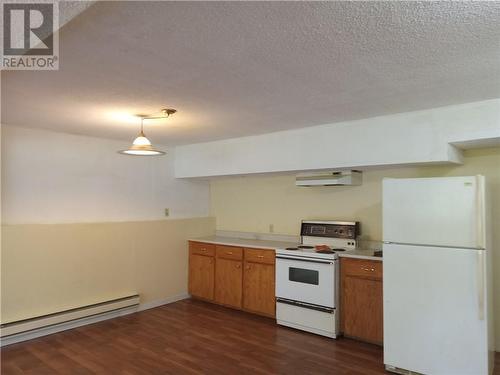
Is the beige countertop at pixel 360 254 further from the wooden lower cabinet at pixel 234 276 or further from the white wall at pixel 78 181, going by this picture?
the white wall at pixel 78 181

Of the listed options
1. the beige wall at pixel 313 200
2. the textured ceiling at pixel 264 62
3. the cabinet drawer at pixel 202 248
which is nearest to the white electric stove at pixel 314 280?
the beige wall at pixel 313 200

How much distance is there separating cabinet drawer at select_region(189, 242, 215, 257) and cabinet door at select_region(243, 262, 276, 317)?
0.69 metres

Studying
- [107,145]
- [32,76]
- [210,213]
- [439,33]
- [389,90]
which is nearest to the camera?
[439,33]

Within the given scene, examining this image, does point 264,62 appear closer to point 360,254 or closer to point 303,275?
point 360,254

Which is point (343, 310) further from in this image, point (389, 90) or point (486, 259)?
point (389, 90)

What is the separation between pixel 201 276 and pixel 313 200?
2.02 meters

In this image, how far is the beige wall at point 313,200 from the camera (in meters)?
3.43

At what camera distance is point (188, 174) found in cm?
520

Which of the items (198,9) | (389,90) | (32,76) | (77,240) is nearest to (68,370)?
(77,240)

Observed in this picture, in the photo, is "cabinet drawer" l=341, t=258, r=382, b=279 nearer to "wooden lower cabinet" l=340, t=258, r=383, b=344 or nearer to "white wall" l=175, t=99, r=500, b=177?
"wooden lower cabinet" l=340, t=258, r=383, b=344

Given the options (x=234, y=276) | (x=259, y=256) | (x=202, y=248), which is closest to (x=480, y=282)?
(x=259, y=256)

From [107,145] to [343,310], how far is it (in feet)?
11.6

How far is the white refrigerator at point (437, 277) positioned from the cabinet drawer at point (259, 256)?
160 cm

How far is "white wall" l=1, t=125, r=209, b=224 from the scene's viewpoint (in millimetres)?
3762
